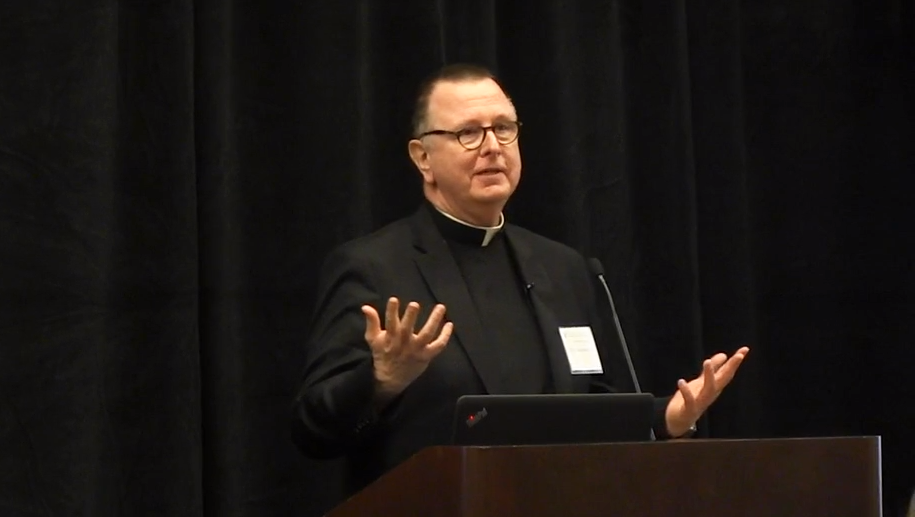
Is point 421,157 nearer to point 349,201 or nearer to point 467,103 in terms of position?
point 467,103

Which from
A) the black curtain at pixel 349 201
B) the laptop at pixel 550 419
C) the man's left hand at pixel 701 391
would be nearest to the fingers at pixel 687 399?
the man's left hand at pixel 701 391

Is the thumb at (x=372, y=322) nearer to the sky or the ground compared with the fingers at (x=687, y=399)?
nearer to the sky

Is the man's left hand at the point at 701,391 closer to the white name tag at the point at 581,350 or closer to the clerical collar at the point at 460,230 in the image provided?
the white name tag at the point at 581,350

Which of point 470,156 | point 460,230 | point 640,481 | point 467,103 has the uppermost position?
point 467,103

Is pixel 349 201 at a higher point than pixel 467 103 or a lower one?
lower

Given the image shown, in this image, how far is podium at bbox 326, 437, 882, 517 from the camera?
5.71 feet

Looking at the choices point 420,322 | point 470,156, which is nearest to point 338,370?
point 420,322

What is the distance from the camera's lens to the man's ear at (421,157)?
2.88 m

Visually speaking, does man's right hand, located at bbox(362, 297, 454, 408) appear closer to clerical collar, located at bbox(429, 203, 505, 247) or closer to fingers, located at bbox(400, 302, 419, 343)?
fingers, located at bbox(400, 302, 419, 343)

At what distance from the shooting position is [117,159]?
3.00 metres

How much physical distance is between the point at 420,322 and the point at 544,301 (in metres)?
0.29

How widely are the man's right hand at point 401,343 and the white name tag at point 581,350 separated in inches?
Answer: 20.4

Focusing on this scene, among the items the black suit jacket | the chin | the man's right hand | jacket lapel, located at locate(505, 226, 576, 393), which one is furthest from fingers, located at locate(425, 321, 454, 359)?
the chin

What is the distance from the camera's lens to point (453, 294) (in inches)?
107
